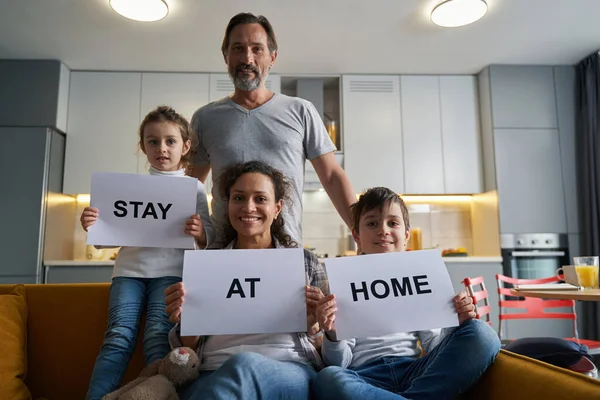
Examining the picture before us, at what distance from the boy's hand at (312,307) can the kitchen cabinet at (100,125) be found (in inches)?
114

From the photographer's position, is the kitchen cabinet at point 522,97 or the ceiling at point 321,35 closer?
the ceiling at point 321,35

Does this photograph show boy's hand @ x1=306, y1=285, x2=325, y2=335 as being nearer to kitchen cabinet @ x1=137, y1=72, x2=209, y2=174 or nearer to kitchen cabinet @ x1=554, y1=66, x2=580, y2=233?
kitchen cabinet @ x1=137, y1=72, x2=209, y2=174

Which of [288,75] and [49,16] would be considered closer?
[49,16]

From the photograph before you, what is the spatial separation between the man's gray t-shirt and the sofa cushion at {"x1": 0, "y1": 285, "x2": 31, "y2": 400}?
66 cm

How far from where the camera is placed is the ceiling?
2.89 meters

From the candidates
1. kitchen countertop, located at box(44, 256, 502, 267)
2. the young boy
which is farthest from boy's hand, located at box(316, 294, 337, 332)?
kitchen countertop, located at box(44, 256, 502, 267)

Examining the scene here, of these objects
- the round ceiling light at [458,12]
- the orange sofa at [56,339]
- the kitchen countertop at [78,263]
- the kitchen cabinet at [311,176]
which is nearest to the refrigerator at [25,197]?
the kitchen countertop at [78,263]

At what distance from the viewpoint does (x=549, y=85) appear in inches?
149

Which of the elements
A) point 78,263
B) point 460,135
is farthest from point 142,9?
point 460,135

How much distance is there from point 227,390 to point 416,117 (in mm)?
3315

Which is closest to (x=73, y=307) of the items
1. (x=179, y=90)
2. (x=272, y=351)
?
(x=272, y=351)

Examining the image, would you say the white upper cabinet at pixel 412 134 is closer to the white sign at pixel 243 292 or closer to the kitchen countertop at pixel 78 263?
the kitchen countertop at pixel 78 263

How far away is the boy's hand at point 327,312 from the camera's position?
1.13m

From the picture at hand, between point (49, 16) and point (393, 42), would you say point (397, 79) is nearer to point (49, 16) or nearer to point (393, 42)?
point (393, 42)
